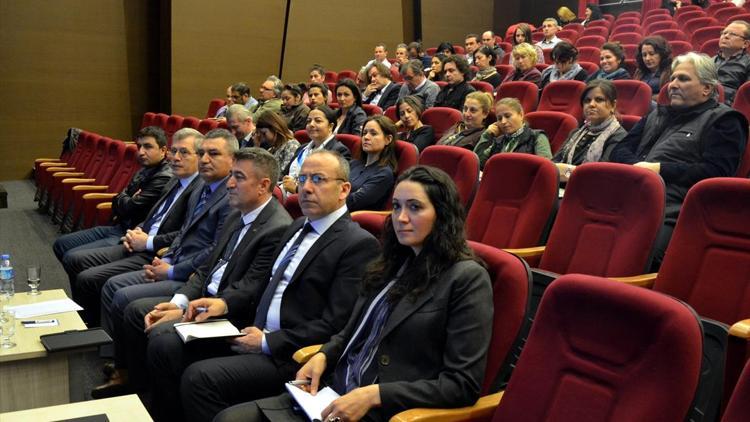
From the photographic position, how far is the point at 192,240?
9.31 feet

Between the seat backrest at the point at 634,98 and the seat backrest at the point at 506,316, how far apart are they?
102 inches

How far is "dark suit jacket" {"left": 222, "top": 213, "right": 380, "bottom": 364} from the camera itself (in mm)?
1957

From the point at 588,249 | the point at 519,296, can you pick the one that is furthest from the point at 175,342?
the point at 588,249

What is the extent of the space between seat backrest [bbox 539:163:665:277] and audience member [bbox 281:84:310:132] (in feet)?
10.5

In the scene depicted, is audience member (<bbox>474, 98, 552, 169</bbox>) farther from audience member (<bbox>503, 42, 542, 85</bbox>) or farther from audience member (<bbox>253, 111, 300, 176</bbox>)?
audience member (<bbox>503, 42, 542, 85</bbox>)

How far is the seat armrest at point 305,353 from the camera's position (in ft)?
5.89

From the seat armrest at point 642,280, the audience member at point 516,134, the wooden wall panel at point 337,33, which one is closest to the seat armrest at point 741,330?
the seat armrest at point 642,280

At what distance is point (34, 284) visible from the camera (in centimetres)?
245

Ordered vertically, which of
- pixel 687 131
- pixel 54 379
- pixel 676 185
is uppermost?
pixel 687 131

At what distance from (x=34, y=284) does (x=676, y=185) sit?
220 centimetres

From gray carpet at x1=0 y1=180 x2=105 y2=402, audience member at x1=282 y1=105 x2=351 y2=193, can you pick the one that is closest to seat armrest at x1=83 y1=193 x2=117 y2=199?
gray carpet at x1=0 y1=180 x2=105 y2=402

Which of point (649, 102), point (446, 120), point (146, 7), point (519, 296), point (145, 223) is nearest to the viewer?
point (519, 296)

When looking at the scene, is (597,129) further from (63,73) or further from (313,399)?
(63,73)

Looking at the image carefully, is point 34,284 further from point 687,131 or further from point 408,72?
point 408,72
